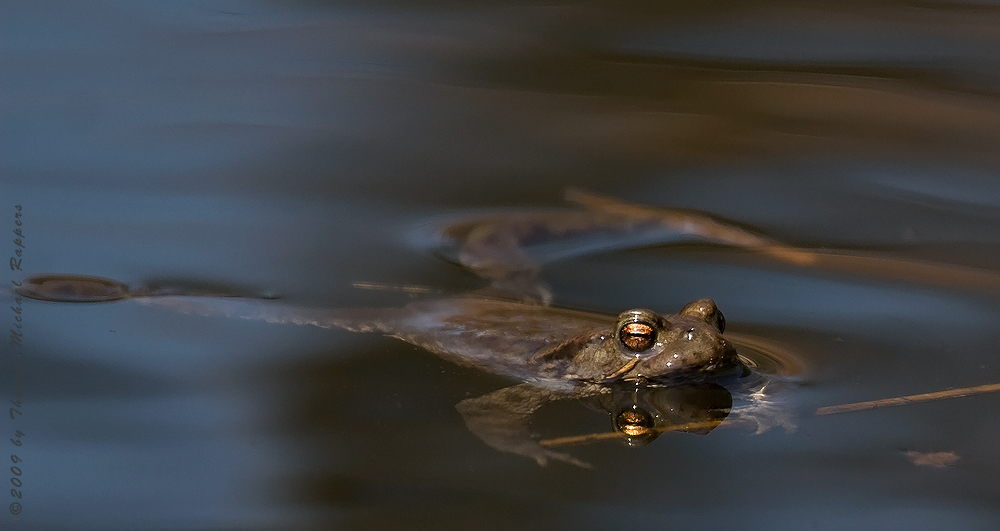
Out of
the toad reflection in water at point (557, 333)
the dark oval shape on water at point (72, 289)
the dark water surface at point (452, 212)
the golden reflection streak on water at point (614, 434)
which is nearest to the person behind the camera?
the dark water surface at point (452, 212)

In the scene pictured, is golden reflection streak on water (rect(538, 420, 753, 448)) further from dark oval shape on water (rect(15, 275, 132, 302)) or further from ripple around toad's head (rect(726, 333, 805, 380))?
dark oval shape on water (rect(15, 275, 132, 302))

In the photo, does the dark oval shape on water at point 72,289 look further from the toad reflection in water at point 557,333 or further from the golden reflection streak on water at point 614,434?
the golden reflection streak on water at point 614,434

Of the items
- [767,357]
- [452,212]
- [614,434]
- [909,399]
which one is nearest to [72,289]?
[452,212]

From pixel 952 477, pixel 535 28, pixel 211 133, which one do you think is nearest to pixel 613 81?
pixel 535 28

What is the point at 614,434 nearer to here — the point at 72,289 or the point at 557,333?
the point at 557,333

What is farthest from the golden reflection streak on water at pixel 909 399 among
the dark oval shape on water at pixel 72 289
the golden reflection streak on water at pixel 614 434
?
the dark oval shape on water at pixel 72 289
